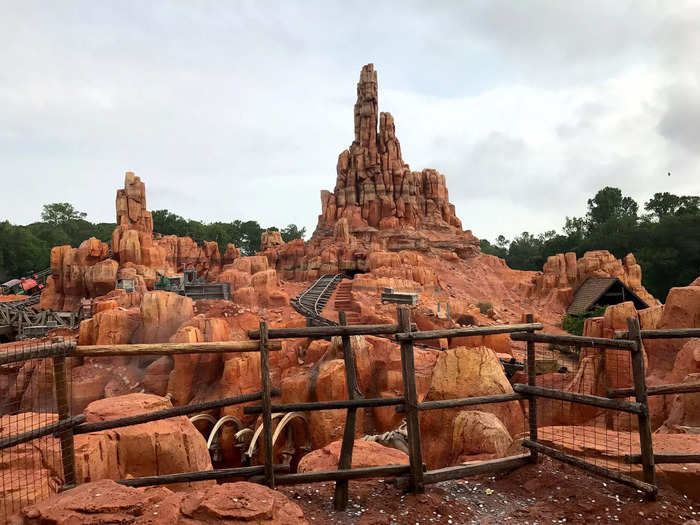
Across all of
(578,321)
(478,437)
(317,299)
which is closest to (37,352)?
(478,437)

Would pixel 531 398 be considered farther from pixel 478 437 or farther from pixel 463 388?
pixel 463 388

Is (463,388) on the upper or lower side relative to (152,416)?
lower

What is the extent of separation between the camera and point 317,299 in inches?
973

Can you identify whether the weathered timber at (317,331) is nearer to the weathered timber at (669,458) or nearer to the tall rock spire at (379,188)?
the weathered timber at (669,458)

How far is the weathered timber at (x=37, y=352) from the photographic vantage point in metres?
2.92

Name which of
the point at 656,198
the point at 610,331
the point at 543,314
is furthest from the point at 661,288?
Result: the point at 610,331

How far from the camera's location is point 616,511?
353cm

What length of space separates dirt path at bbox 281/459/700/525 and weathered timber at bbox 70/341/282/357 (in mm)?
1488

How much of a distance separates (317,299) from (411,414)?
68.6 ft

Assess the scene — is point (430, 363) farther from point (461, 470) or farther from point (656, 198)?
point (656, 198)

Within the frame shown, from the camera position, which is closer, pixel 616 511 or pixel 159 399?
pixel 616 511

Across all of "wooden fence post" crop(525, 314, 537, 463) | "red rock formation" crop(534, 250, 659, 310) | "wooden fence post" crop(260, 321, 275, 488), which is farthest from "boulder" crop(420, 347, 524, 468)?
"red rock formation" crop(534, 250, 659, 310)

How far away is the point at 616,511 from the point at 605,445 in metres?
1.29

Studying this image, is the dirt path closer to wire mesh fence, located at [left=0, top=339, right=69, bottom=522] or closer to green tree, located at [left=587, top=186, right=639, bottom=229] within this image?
wire mesh fence, located at [left=0, top=339, right=69, bottom=522]
